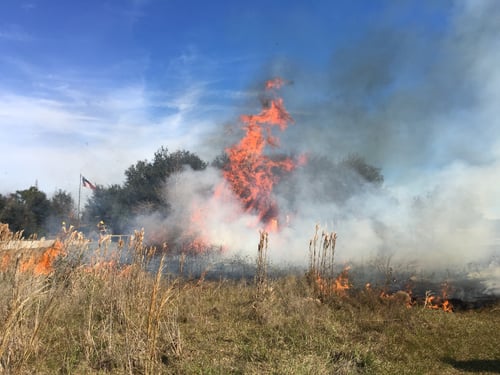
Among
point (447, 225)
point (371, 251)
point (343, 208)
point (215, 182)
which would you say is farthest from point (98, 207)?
point (447, 225)

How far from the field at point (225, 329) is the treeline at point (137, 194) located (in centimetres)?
1281

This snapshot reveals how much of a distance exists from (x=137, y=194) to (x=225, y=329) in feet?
70.4

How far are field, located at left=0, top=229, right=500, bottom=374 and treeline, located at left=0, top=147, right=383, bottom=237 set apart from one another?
42.0ft

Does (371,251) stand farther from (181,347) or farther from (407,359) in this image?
(181,347)

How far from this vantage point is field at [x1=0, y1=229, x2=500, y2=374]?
491 centimetres

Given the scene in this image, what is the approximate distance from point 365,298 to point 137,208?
1912 cm

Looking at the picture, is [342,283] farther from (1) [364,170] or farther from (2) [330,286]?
(1) [364,170]

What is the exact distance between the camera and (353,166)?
1076 inches

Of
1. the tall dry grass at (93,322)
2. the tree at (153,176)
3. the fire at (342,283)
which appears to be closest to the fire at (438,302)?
the fire at (342,283)

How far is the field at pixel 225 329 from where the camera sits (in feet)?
16.1

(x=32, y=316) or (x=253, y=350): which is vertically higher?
(x=32, y=316)

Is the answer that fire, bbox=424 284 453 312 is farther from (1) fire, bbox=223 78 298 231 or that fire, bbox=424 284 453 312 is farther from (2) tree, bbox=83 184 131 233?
(2) tree, bbox=83 184 131 233

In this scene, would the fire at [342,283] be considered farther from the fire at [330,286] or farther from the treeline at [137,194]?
the treeline at [137,194]

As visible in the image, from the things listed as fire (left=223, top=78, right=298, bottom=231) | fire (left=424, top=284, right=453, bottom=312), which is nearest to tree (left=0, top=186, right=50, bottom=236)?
fire (left=223, top=78, right=298, bottom=231)
